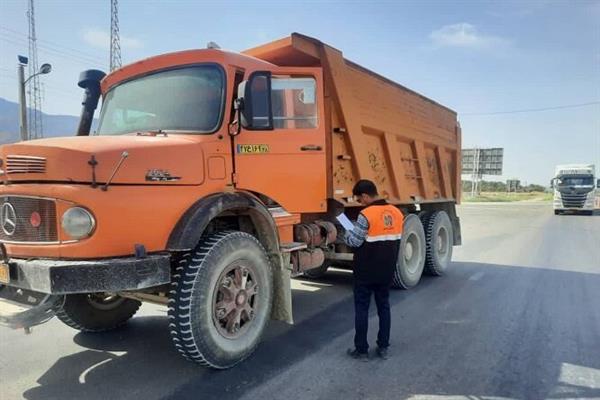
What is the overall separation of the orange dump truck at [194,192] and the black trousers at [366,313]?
738 millimetres

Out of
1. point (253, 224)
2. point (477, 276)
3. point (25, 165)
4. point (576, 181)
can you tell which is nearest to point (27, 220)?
point (25, 165)

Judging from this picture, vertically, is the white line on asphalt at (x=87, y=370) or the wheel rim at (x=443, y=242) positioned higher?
the wheel rim at (x=443, y=242)

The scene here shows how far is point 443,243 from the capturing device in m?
8.83

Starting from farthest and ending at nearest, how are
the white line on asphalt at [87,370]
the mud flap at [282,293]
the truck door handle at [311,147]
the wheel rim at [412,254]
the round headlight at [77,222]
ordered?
1. the wheel rim at [412,254]
2. the truck door handle at [311,147]
3. the mud flap at [282,293]
4. the white line on asphalt at [87,370]
5. the round headlight at [77,222]

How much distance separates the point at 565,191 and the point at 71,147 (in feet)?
99.0

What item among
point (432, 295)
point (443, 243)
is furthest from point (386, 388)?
point (443, 243)

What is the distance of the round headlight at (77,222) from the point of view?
3.24 meters

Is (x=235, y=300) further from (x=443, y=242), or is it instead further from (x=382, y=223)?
(x=443, y=242)

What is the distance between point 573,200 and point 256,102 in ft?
95.0

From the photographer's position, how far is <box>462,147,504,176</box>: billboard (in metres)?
53.8

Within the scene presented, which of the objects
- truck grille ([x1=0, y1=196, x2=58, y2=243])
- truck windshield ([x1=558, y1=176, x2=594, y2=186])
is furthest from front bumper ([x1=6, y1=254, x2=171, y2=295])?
truck windshield ([x1=558, y1=176, x2=594, y2=186])

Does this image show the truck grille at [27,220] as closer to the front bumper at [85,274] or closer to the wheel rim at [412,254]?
the front bumper at [85,274]

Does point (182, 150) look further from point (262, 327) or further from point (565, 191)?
point (565, 191)

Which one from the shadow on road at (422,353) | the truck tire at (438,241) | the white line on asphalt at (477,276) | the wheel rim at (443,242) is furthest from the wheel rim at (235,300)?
the wheel rim at (443,242)
